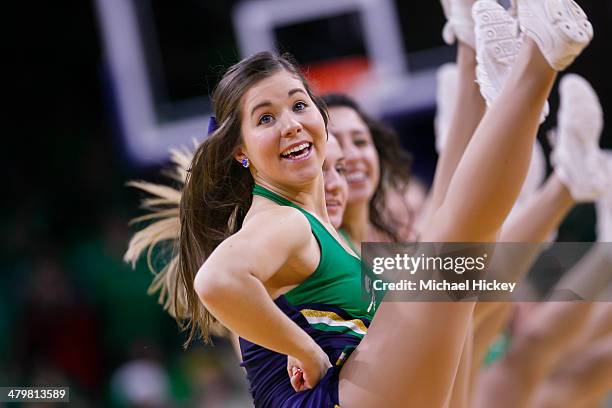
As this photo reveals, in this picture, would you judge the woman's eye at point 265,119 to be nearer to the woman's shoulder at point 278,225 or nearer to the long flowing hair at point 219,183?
the long flowing hair at point 219,183

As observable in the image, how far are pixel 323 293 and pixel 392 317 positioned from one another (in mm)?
168

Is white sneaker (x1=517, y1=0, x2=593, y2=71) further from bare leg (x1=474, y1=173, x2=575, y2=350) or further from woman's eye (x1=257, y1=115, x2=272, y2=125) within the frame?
bare leg (x1=474, y1=173, x2=575, y2=350)

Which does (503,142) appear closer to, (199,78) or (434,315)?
(434,315)

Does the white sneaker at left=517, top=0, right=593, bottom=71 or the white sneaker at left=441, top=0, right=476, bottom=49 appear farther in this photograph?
the white sneaker at left=441, top=0, right=476, bottom=49

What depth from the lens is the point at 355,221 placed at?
9.40 ft

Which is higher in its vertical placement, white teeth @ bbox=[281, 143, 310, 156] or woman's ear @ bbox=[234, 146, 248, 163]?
white teeth @ bbox=[281, 143, 310, 156]

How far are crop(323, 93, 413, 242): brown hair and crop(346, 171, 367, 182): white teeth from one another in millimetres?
230

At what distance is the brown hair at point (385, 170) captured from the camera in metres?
3.03

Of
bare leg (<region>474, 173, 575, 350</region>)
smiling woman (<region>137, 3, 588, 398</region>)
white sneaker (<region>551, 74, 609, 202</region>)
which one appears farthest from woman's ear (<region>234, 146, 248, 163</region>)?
white sneaker (<region>551, 74, 609, 202</region>)

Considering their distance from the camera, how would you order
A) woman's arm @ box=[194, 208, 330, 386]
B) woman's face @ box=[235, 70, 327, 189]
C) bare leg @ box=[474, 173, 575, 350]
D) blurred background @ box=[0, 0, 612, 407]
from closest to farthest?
woman's arm @ box=[194, 208, 330, 386] < woman's face @ box=[235, 70, 327, 189] < bare leg @ box=[474, 173, 575, 350] < blurred background @ box=[0, 0, 612, 407]

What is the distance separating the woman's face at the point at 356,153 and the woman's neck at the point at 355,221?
18mm

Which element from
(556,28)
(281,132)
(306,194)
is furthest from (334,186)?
(556,28)

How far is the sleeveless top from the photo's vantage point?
1863mm

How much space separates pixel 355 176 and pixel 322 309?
39.9 inches
